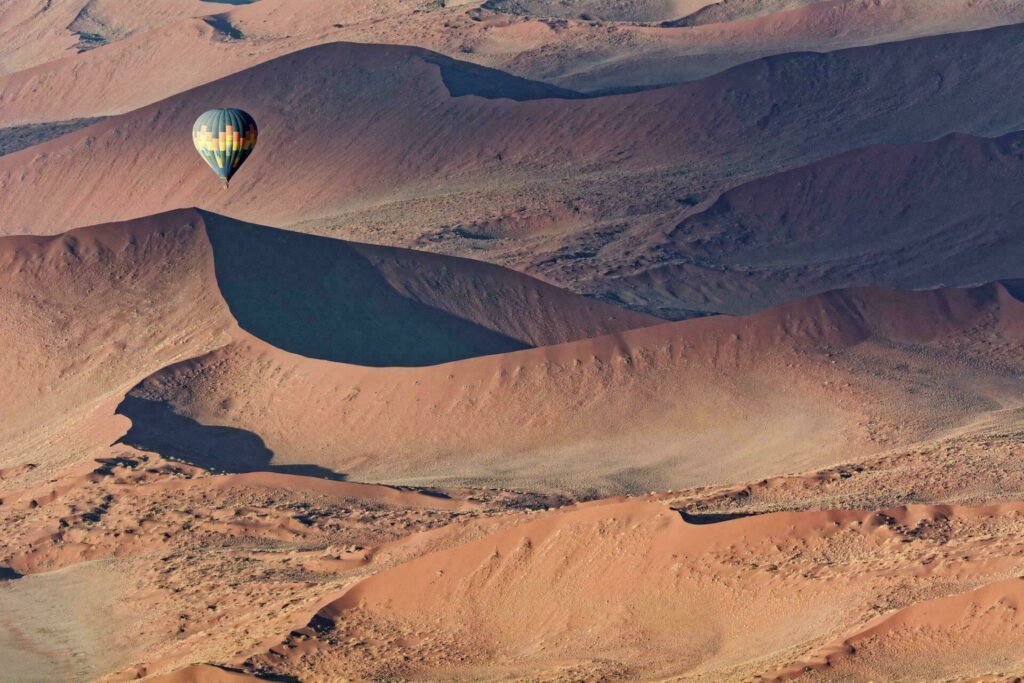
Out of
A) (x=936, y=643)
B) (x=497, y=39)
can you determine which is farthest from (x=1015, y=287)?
(x=497, y=39)

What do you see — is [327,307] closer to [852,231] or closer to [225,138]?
[225,138]

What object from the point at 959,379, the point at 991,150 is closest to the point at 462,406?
the point at 959,379

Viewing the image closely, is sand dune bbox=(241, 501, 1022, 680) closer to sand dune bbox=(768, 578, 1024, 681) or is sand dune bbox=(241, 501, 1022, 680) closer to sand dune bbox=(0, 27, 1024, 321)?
sand dune bbox=(768, 578, 1024, 681)

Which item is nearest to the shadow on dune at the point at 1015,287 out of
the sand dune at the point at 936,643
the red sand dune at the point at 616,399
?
the red sand dune at the point at 616,399

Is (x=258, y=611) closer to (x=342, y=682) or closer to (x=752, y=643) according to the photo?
(x=342, y=682)

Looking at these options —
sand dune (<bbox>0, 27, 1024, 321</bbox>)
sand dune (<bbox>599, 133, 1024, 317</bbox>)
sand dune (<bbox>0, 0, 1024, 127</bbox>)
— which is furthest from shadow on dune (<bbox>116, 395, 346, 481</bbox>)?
sand dune (<bbox>0, 0, 1024, 127</bbox>)

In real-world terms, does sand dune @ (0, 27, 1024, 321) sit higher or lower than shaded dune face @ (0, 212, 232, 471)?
higher

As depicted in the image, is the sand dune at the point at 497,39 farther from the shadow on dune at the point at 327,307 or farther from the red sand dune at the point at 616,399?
the red sand dune at the point at 616,399
